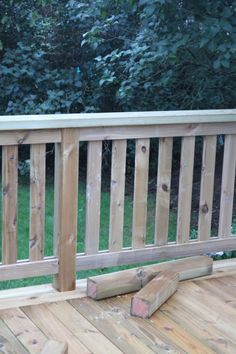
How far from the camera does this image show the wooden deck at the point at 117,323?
2715 mm

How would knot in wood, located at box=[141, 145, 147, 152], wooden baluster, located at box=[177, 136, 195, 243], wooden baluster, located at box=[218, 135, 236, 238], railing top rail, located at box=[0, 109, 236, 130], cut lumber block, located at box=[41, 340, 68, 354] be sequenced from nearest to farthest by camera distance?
cut lumber block, located at box=[41, 340, 68, 354] < railing top rail, located at box=[0, 109, 236, 130] < knot in wood, located at box=[141, 145, 147, 152] < wooden baluster, located at box=[177, 136, 195, 243] < wooden baluster, located at box=[218, 135, 236, 238]

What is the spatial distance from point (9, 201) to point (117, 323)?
758 millimetres

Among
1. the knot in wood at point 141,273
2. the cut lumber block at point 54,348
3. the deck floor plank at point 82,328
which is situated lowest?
the deck floor plank at point 82,328

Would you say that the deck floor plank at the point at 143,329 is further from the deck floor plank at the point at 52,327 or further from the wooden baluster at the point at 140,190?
the wooden baluster at the point at 140,190

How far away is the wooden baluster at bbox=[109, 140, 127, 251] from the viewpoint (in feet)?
10.7

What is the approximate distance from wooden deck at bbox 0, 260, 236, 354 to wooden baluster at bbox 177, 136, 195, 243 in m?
0.33

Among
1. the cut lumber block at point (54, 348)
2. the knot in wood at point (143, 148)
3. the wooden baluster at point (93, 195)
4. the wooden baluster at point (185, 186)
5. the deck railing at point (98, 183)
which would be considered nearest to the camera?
the cut lumber block at point (54, 348)

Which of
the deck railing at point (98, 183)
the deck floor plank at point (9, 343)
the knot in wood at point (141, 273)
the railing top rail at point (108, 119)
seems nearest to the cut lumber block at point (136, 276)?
the knot in wood at point (141, 273)

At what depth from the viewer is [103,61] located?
6270mm

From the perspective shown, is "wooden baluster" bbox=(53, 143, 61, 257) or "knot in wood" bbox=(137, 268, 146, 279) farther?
"knot in wood" bbox=(137, 268, 146, 279)

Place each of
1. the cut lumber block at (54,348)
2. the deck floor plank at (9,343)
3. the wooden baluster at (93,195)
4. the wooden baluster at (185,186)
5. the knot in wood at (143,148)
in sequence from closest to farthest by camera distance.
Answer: the cut lumber block at (54,348), the deck floor plank at (9,343), the wooden baluster at (93,195), the knot in wood at (143,148), the wooden baluster at (185,186)

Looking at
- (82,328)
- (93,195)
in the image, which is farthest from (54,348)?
→ (93,195)

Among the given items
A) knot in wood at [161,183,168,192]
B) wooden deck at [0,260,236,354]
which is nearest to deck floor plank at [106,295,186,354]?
wooden deck at [0,260,236,354]

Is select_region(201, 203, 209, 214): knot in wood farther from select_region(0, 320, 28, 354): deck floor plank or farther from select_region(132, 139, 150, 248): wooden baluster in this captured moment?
select_region(0, 320, 28, 354): deck floor plank
